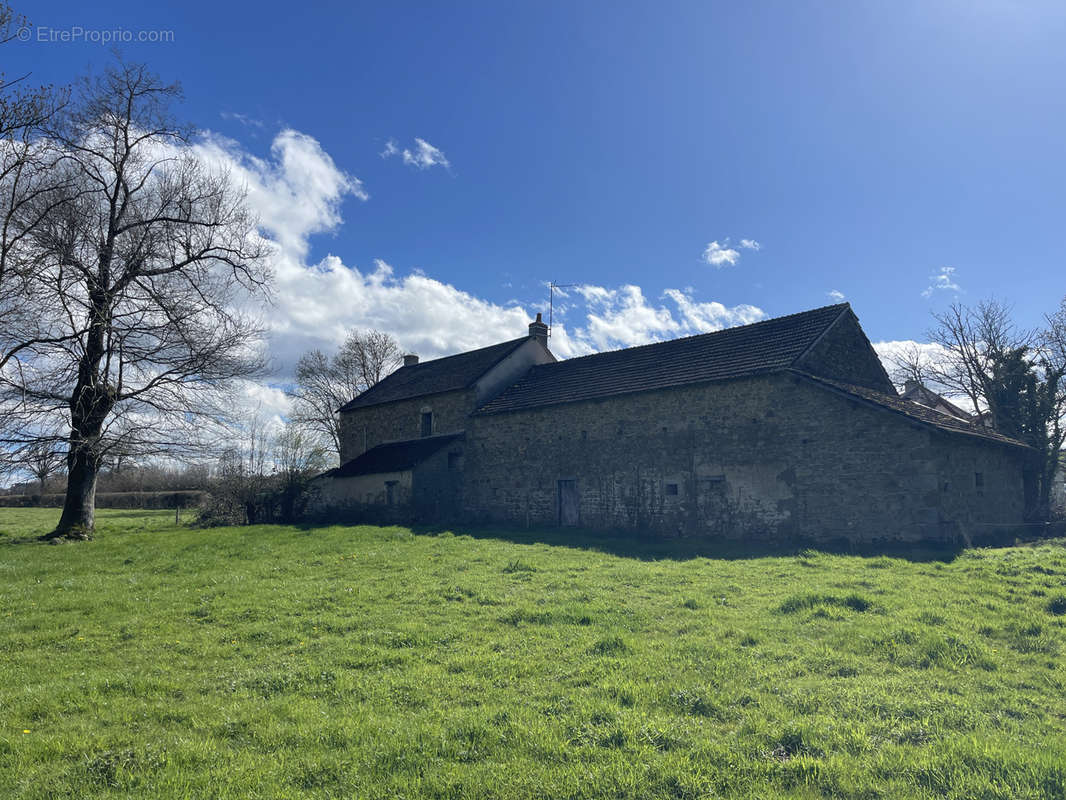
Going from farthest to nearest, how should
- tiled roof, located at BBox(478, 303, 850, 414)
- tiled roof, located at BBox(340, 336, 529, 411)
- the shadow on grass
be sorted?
tiled roof, located at BBox(340, 336, 529, 411) → tiled roof, located at BBox(478, 303, 850, 414) → the shadow on grass

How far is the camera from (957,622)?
26.5 ft

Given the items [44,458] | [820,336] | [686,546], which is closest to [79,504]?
[44,458]

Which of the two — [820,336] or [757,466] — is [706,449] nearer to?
[757,466]

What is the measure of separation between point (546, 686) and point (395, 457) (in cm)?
2310

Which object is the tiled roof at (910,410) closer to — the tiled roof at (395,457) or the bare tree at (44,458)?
the tiled roof at (395,457)

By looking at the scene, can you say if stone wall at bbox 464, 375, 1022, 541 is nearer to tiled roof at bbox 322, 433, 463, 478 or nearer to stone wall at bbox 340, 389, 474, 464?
tiled roof at bbox 322, 433, 463, 478

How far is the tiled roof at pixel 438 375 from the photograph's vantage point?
29922 millimetres

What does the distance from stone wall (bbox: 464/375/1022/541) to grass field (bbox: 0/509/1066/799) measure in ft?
13.1

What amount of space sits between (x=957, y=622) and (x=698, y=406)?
1249cm

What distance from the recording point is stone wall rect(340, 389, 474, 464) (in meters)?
29.0

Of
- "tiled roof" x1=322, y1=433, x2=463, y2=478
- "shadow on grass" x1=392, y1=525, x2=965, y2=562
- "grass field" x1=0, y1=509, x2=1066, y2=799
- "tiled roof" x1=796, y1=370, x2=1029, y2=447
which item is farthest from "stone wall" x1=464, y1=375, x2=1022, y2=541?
"tiled roof" x1=322, y1=433, x2=463, y2=478

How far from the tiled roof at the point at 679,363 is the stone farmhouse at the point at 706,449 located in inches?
3.3

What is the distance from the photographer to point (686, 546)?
17406 mm

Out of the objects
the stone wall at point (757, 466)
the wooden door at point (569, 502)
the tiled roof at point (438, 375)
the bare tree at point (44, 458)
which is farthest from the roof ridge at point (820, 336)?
the bare tree at point (44, 458)
